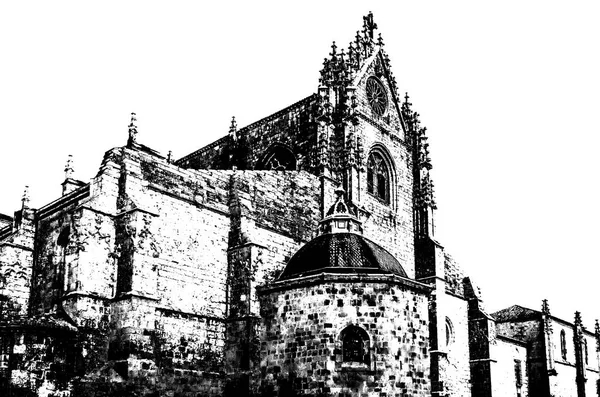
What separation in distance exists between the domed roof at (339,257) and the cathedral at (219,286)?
0.07m

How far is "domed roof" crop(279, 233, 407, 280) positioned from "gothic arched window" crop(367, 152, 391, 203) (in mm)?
7659

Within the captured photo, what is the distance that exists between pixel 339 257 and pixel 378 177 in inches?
412

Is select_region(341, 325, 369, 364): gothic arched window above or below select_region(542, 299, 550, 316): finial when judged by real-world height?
below

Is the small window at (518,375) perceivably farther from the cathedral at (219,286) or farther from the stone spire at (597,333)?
the stone spire at (597,333)

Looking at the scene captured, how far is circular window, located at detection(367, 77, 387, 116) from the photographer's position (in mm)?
35031

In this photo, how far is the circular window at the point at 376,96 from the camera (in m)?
35.0

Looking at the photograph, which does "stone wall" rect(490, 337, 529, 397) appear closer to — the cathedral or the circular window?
the cathedral

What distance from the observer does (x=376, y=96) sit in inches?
1399

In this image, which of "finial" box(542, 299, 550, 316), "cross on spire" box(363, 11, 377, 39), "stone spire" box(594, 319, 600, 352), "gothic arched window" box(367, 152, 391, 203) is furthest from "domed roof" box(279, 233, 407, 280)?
"stone spire" box(594, 319, 600, 352)

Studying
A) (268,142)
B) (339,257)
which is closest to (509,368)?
(268,142)

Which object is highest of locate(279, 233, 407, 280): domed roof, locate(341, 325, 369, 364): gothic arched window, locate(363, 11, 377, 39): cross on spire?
locate(363, 11, 377, 39): cross on spire

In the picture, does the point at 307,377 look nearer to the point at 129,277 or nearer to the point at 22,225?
the point at 129,277

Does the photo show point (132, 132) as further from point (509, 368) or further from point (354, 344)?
point (509, 368)

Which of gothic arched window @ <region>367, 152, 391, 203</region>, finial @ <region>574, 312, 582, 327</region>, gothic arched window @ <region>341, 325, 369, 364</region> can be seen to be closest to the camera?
gothic arched window @ <region>341, 325, 369, 364</region>
